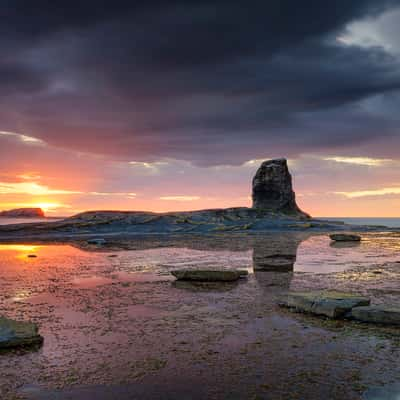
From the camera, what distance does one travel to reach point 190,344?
6.32m

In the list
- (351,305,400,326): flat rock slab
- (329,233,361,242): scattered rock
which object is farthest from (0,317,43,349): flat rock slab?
(329,233,361,242): scattered rock

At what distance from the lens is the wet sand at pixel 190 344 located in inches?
191

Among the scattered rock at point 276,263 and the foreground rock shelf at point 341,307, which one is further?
the scattered rock at point 276,263

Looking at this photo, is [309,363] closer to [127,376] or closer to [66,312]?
[127,376]

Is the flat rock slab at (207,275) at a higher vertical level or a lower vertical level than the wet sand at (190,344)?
higher

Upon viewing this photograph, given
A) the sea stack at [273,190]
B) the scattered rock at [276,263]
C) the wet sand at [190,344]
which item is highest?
the sea stack at [273,190]

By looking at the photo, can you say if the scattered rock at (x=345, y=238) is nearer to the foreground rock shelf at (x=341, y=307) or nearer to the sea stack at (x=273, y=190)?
the foreground rock shelf at (x=341, y=307)

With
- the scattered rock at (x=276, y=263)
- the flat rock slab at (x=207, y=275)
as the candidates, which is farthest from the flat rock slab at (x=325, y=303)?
the scattered rock at (x=276, y=263)

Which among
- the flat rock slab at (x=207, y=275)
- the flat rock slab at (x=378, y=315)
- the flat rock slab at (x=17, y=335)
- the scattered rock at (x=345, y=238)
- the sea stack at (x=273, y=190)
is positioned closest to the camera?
the flat rock slab at (x=17, y=335)

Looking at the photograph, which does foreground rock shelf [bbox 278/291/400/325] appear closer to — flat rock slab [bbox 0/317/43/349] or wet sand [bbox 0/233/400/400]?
wet sand [bbox 0/233/400/400]

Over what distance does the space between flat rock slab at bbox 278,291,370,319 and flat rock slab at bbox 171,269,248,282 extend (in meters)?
3.18

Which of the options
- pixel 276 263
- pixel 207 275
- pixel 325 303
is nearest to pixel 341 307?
pixel 325 303

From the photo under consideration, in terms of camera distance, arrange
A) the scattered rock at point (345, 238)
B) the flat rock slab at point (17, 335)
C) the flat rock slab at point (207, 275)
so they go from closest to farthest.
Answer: the flat rock slab at point (17, 335), the flat rock slab at point (207, 275), the scattered rock at point (345, 238)

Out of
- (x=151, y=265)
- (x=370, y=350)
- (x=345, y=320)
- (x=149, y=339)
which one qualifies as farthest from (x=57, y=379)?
(x=151, y=265)
